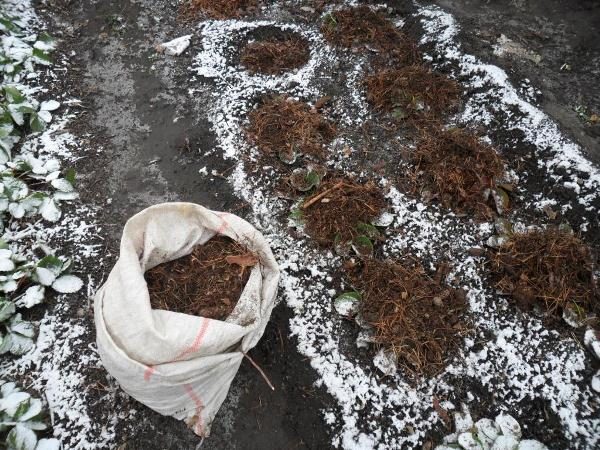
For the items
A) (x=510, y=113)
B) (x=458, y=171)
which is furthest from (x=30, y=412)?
(x=510, y=113)

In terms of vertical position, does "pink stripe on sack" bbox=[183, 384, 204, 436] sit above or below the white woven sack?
below

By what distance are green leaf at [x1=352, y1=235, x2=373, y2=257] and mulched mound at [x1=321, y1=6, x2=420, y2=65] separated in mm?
1524

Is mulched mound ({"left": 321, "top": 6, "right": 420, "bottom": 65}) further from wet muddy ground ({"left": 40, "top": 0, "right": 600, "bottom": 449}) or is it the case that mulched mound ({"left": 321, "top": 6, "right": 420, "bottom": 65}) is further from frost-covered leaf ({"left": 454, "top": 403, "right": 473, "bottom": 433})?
frost-covered leaf ({"left": 454, "top": 403, "right": 473, "bottom": 433})

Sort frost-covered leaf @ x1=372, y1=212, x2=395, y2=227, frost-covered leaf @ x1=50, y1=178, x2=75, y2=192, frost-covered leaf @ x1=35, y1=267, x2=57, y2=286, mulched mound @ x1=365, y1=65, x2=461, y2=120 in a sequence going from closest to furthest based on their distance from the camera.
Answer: frost-covered leaf @ x1=35, y1=267, x2=57, y2=286
frost-covered leaf @ x1=372, y1=212, x2=395, y2=227
frost-covered leaf @ x1=50, y1=178, x2=75, y2=192
mulched mound @ x1=365, y1=65, x2=461, y2=120

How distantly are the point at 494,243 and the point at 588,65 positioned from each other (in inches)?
64.1

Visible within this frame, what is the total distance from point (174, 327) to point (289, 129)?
1466mm

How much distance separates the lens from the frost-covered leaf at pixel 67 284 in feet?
5.79

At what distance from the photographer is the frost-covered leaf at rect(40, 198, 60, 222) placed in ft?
6.51

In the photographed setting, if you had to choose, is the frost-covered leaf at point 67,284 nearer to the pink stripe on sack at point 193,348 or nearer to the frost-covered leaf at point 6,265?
the frost-covered leaf at point 6,265

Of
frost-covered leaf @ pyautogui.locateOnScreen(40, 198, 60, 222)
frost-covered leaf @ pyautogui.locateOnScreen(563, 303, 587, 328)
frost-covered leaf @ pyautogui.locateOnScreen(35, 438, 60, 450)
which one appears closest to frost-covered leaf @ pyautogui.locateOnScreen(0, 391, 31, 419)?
frost-covered leaf @ pyautogui.locateOnScreen(35, 438, 60, 450)

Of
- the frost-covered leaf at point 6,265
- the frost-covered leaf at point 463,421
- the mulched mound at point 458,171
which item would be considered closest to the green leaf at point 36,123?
the frost-covered leaf at point 6,265

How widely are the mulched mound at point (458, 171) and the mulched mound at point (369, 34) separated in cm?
86

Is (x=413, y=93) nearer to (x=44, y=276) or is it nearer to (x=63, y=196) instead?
(x=63, y=196)

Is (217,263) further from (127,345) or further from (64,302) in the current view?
(64,302)
